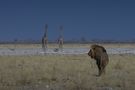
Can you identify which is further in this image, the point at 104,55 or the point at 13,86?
the point at 104,55

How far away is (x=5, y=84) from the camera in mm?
16938

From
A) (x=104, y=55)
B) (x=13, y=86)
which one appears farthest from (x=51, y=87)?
(x=104, y=55)

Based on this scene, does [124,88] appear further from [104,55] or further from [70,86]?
[104,55]

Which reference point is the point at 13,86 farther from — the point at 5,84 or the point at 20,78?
the point at 20,78

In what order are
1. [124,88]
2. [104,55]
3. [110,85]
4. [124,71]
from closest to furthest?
[124,88] < [110,85] < [104,55] < [124,71]

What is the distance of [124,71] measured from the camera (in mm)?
23297

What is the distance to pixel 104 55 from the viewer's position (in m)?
20.6

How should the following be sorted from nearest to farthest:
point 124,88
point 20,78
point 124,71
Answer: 1. point 124,88
2. point 20,78
3. point 124,71

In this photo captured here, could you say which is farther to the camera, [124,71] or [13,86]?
[124,71]

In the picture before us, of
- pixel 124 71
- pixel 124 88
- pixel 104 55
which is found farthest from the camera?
pixel 124 71

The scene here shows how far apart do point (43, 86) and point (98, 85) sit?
2102 millimetres

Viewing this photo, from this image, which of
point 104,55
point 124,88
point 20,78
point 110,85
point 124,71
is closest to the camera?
point 124,88

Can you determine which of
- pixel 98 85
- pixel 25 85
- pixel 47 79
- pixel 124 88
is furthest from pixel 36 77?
pixel 124 88

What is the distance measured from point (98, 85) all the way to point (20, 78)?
358 cm
